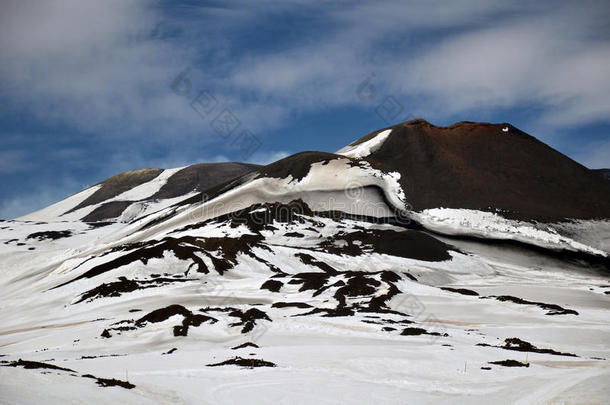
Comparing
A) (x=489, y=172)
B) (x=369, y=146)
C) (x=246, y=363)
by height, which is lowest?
(x=246, y=363)

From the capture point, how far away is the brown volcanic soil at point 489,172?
100m

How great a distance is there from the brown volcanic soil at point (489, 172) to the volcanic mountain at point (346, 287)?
455 millimetres

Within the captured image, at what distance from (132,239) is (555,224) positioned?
7400cm

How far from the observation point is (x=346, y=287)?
1688 inches

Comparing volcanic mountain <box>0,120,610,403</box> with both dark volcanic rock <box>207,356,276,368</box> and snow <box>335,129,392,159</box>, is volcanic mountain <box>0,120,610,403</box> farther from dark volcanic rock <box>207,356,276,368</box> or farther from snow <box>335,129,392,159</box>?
snow <box>335,129,392,159</box>

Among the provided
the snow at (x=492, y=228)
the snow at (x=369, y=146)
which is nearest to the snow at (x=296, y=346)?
the snow at (x=492, y=228)

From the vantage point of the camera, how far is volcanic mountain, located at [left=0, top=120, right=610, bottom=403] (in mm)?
16562

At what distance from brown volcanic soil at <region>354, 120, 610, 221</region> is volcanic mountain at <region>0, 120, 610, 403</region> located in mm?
455

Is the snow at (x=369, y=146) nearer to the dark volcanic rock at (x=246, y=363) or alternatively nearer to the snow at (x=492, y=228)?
the snow at (x=492, y=228)

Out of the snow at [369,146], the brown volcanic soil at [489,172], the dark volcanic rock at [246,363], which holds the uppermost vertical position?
the snow at [369,146]

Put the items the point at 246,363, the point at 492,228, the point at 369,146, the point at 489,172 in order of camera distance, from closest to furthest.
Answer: the point at 246,363 → the point at 492,228 → the point at 489,172 → the point at 369,146

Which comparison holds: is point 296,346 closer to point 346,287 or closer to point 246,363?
point 246,363

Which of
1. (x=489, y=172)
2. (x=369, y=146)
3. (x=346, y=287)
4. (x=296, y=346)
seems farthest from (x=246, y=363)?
(x=369, y=146)

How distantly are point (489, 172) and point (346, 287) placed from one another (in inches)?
3070
